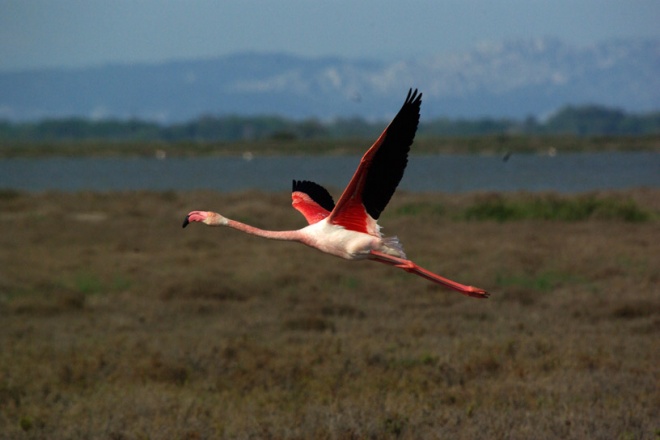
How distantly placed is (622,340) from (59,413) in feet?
22.5

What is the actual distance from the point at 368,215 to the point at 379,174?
0.29 metres

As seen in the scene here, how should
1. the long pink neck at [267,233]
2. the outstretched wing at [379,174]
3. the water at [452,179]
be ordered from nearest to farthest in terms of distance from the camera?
the outstretched wing at [379,174]
the long pink neck at [267,233]
the water at [452,179]

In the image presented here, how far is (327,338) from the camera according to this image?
12.3m

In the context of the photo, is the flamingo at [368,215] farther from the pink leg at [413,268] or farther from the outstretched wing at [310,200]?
the outstretched wing at [310,200]

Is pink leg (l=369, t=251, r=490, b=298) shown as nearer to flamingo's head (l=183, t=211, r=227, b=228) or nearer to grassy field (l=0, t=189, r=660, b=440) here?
flamingo's head (l=183, t=211, r=227, b=228)

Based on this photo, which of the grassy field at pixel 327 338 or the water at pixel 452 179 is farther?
the water at pixel 452 179

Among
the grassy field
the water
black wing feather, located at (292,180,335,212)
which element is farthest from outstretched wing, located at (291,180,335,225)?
the water

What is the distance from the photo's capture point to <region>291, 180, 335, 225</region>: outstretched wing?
6.56 metres

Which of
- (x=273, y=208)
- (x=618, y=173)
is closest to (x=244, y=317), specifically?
(x=273, y=208)

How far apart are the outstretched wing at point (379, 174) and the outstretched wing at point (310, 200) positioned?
750 millimetres

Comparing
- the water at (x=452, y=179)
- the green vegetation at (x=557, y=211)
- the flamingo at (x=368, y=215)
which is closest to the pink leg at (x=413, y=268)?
the flamingo at (x=368, y=215)

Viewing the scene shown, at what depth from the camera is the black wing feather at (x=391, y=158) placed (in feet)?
17.8

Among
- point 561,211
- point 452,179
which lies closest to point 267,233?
point 561,211

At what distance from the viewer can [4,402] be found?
9.70 m
